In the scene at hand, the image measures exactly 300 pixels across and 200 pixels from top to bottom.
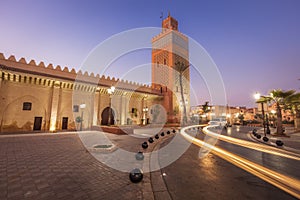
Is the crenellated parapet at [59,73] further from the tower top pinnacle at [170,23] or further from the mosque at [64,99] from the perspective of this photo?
the tower top pinnacle at [170,23]

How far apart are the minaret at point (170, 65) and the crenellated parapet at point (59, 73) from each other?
10.8 meters

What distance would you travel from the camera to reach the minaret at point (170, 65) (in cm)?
3231

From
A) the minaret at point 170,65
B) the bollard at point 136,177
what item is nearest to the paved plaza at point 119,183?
the bollard at point 136,177

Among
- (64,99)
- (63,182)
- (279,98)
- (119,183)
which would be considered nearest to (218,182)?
(119,183)

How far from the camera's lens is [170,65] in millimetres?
34500

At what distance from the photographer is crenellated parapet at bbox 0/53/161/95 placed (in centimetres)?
1398

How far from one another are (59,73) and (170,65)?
2478 cm

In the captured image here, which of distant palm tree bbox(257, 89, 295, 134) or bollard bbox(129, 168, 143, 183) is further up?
distant palm tree bbox(257, 89, 295, 134)

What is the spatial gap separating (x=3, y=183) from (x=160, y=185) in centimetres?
396

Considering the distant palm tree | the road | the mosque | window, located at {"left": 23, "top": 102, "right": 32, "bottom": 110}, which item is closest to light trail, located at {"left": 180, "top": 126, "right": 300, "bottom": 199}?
the road

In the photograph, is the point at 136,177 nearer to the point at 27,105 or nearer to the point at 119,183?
the point at 119,183

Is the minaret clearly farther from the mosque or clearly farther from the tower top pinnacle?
the mosque

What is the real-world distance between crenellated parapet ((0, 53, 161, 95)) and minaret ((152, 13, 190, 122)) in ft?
35.6

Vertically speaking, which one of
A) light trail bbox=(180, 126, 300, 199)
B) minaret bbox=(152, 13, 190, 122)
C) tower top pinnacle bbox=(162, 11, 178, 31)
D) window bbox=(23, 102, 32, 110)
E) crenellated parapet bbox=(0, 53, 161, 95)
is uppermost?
tower top pinnacle bbox=(162, 11, 178, 31)
